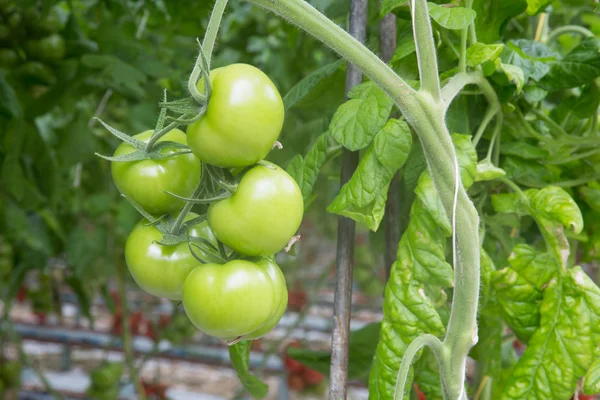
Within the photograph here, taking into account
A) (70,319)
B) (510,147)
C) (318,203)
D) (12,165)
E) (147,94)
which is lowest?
(70,319)

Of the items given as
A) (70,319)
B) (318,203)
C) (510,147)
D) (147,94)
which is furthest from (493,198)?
(70,319)

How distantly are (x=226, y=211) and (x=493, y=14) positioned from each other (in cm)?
43

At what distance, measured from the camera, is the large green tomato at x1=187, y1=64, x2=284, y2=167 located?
423 mm

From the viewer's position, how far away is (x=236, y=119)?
424mm

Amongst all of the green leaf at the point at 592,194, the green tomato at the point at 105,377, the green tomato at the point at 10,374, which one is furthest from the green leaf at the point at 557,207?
the green tomato at the point at 10,374

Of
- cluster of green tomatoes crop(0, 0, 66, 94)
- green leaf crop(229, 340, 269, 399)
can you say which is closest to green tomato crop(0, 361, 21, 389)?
cluster of green tomatoes crop(0, 0, 66, 94)

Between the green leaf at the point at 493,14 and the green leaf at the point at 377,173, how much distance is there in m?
0.20

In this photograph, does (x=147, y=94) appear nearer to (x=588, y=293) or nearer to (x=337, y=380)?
(x=337, y=380)

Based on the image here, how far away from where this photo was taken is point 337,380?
0.63 meters

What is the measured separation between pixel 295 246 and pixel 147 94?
26.3 inches

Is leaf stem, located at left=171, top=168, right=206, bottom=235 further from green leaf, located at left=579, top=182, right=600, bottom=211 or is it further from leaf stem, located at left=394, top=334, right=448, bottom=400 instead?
green leaf, located at left=579, top=182, right=600, bottom=211

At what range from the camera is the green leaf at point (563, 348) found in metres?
0.60

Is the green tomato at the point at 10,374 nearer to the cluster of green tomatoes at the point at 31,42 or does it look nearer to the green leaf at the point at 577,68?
the cluster of green tomatoes at the point at 31,42

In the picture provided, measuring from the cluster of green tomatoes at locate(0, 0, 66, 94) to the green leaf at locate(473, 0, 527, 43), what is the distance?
2.64ft
